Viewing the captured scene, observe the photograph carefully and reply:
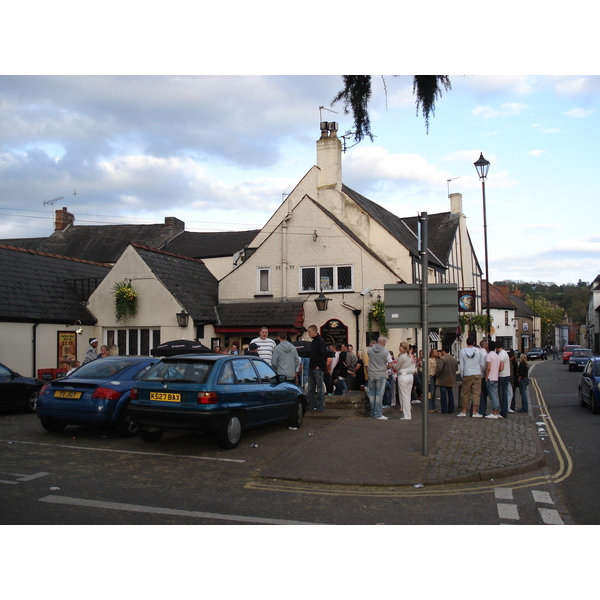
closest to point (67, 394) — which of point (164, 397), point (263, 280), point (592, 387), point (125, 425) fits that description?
point (125, 425)

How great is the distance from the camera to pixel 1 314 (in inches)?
693

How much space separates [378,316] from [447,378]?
7779mm

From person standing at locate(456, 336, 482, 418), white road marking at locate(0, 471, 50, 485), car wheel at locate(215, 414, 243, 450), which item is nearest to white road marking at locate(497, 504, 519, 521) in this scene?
car wheel at locate(215, 414, 243, 450)

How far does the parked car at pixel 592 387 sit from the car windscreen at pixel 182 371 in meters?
11.4

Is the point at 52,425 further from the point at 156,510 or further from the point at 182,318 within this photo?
the point at 182,318

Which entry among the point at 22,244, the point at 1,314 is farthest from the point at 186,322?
the point at 22,244

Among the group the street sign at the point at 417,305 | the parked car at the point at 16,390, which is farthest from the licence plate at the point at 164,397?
the parked car at the point at 16,390

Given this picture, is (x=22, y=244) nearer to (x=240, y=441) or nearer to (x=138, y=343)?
(x=138, y=343)

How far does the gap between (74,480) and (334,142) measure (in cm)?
2165

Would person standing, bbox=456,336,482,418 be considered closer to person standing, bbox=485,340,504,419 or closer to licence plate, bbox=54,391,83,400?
person standing, bbox=485,340,504,419

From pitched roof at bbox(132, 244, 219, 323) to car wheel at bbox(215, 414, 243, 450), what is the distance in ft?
40.6

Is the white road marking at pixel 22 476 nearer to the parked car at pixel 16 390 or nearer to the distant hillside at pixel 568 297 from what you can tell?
the parked car at pixel 16 390

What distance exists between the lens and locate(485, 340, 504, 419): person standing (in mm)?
13055

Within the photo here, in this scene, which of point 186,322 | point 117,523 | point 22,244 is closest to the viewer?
point 117,523
